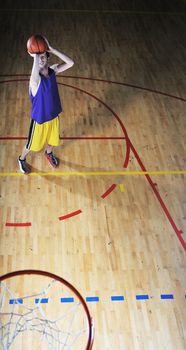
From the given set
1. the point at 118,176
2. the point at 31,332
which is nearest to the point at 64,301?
the point at 31,332

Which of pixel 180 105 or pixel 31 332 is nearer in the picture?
pixel 31 332

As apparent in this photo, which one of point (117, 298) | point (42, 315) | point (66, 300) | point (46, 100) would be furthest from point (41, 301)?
point (46, 100)

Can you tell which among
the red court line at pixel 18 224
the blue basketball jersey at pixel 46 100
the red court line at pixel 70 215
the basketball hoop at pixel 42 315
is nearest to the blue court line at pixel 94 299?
the basketball hoop at pixel 42 315

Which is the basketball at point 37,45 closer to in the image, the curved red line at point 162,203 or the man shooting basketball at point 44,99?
the man shooting basketball at point 44,99

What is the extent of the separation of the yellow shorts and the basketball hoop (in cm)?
151

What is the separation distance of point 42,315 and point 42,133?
1953 mm

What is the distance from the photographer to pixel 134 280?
13.2ft

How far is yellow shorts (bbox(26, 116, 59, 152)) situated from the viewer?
450 centimetres

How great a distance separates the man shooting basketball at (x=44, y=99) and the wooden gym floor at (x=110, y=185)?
21.9 inches


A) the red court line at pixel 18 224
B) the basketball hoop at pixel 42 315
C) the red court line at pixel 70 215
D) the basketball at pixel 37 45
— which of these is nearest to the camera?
the basketball hoop at pixel 42 315

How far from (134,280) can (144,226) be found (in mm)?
716

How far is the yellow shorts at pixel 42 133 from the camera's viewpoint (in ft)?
14.8

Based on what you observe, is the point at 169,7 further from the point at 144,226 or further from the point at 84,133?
the point at 144,226

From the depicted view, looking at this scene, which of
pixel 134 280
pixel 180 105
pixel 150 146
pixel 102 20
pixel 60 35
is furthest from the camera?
pixel 102 20
